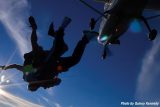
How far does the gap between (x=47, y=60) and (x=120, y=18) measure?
386 inches

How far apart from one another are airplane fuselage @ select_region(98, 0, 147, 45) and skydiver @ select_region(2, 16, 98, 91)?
7642 mm

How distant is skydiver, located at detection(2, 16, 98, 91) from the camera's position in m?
11.6

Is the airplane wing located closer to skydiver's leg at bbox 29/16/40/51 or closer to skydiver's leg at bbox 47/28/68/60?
skydiver's leg at bbox 47/28/68/60

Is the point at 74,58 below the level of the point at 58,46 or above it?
below

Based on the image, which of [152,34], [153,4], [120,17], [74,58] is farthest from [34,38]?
[153,4]

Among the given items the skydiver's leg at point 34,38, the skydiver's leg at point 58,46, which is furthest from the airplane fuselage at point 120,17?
the skydiver's leg at point 34,38

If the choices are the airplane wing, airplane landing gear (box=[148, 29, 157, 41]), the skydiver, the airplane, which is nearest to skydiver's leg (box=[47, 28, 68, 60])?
the skydiver

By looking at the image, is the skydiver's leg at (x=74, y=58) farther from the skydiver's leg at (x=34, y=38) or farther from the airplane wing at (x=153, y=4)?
the airplane wing at (x=153, y=4)

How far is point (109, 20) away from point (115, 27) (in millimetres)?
1016

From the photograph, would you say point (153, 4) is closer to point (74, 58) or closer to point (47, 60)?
point (74, 58)

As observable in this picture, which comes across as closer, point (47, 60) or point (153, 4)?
point (47, 60)

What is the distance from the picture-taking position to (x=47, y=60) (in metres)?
11.7

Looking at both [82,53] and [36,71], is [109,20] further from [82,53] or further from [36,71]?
[36,71]

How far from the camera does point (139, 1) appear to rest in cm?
1822
